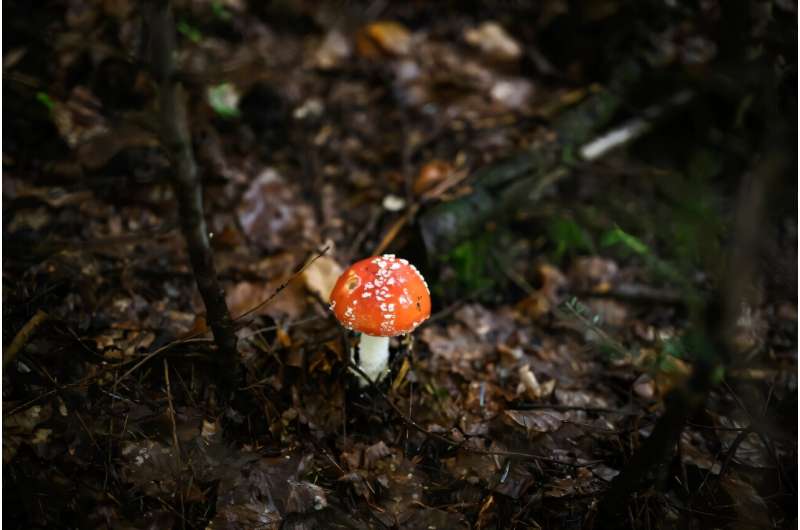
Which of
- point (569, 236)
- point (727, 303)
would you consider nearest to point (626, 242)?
point (569, 236)

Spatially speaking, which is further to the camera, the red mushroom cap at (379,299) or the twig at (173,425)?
the red mushroom cap at (379,299)

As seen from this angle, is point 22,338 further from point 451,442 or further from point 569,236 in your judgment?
point 569,236

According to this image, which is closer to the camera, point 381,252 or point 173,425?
point 173,425

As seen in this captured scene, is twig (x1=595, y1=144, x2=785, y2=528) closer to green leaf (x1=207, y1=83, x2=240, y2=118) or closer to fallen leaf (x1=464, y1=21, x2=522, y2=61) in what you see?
green leaf (x1=207, y1=83, x2=240, y2=118)

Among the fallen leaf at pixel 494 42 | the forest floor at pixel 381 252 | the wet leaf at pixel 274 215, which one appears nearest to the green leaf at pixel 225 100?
the forest floor at pixel 381 252

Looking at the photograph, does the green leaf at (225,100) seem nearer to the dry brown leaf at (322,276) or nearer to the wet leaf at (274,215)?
the wet leaf at (274,215)

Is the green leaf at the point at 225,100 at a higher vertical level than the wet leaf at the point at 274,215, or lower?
higher

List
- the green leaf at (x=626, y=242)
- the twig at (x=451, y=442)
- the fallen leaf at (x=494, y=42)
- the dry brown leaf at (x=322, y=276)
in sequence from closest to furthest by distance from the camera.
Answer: the twig at (x=451, y=442) → the dry brown leaf at (x=322, y=276) → the green leaf at (x=626, y=242) → the fallen leaf at (x=494, y=42)

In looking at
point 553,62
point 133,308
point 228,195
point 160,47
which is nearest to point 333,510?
point 133,308

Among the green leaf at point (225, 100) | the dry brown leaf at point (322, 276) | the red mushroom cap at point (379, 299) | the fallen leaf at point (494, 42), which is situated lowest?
the dry brown leaf at point (322, 276)
